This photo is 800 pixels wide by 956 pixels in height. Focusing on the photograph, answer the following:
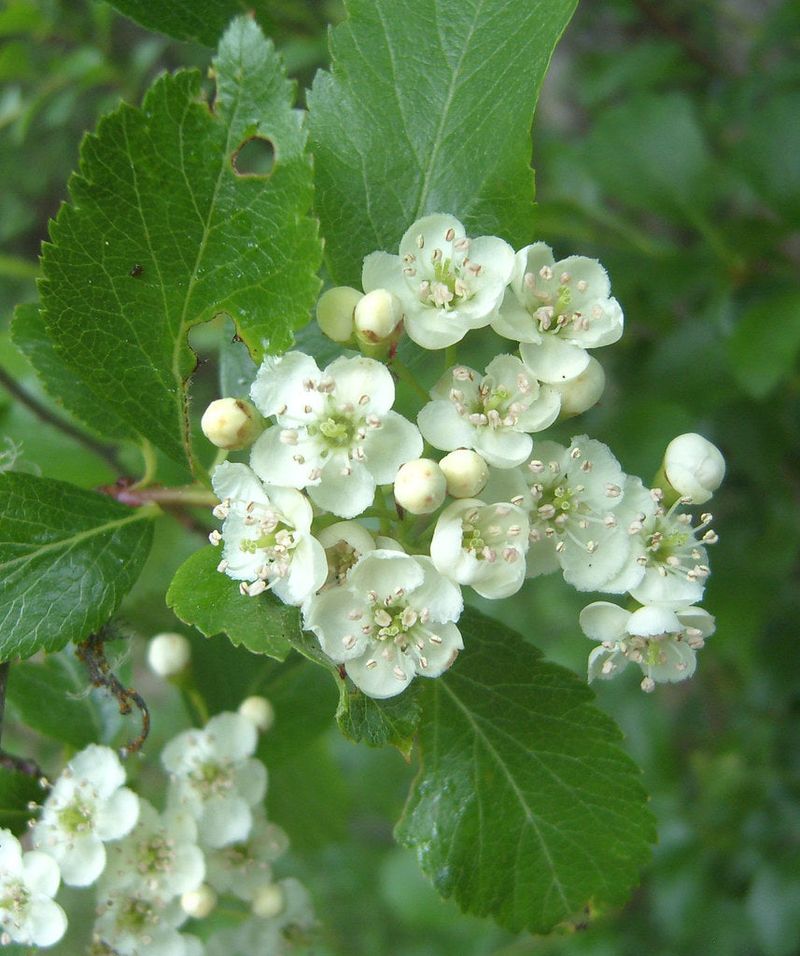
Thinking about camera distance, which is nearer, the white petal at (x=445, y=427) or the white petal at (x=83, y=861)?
the white petal at (x=445, y=427)

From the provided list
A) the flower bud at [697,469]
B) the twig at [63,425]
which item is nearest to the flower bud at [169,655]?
the twig at [63,425]

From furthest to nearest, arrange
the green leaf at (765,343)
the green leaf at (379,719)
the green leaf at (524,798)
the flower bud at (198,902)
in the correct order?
1. the green leaf at (765,343)
2. the flower bud at (198,902)
3. the green leaf at (524,798)
4. the green leaf at (379,719)

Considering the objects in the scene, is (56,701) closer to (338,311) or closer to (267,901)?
(267,901)

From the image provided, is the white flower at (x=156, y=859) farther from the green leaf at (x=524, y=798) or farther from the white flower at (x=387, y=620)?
the white flower at (x=387, y=620)

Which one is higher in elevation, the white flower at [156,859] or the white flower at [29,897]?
the white flower at [29,897]

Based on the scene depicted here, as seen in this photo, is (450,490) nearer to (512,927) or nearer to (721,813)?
(512,927)

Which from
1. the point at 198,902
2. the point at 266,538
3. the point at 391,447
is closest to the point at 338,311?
the point at 391,447

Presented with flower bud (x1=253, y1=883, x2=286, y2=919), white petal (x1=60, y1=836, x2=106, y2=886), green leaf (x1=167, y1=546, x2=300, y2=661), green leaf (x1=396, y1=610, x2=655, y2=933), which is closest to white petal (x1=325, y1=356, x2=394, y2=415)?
green leaf (x1=167, y1=546, x2=300, y2=661)
